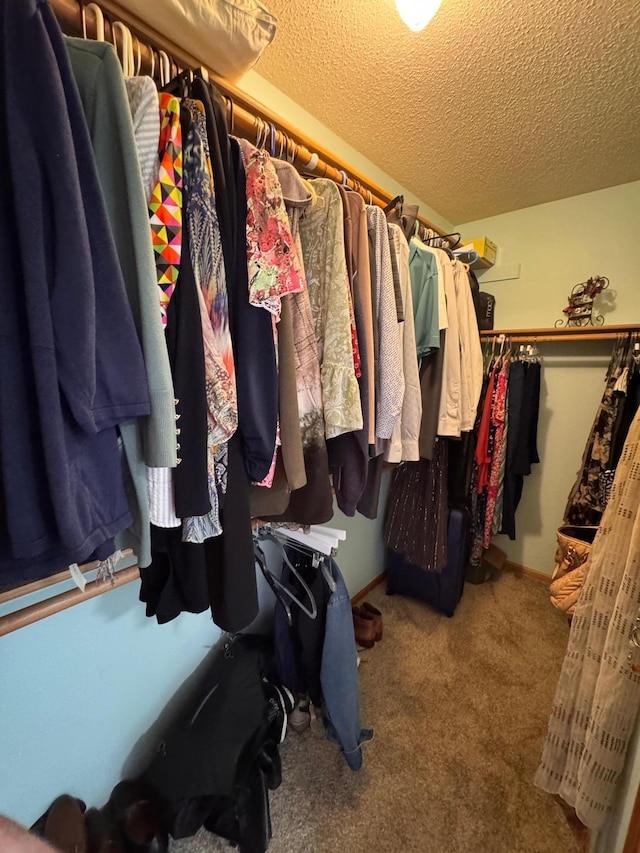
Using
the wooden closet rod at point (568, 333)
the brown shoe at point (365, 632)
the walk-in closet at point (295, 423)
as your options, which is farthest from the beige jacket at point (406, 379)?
the wooden closet rod at point (568, 333)

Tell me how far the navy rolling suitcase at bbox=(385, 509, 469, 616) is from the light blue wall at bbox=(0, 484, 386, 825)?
126cm

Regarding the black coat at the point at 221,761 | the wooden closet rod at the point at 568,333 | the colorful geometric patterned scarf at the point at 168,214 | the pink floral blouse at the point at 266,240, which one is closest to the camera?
the colorful geometric patterned scarf at the point at 168,214

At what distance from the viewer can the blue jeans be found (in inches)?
45.3

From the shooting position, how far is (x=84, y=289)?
39cm

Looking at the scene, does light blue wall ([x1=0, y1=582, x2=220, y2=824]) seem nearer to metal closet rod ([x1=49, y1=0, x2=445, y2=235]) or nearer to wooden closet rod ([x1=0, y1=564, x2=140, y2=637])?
wooden closet rod ([x1=0, y1=564, x2=140, y2=637])

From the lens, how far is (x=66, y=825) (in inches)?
34.4

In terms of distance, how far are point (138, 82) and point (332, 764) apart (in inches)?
77.0

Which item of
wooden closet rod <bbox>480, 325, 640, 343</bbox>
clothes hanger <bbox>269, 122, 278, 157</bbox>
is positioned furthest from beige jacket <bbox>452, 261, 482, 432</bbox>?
clothes hanger <bbox>269, 122, 278, 157</bbox>

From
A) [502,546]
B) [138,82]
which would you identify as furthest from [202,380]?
[502,546]

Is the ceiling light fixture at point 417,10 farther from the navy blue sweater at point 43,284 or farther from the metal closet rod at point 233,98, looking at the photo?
the navy blue sweater at point 43,284

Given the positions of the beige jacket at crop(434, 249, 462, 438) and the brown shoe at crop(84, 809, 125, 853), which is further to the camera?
the beige jacket at crop(434, 249, 462, 438)

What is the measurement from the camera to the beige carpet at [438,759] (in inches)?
39.9

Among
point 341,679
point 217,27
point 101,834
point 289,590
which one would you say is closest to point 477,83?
point 217,27

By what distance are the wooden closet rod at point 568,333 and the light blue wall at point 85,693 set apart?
2189mm
